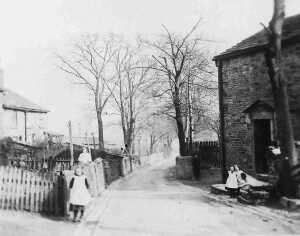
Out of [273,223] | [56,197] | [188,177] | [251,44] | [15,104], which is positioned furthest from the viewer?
[15,104]

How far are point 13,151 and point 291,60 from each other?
65.5 feet

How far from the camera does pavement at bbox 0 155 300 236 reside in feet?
27.5

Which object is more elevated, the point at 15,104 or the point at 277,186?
the point at 15,104

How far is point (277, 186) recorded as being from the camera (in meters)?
11.9

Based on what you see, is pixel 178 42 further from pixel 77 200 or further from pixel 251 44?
pixel 77 200

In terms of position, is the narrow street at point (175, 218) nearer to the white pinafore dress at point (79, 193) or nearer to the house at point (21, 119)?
the white pinafore dress at point (79, 193)

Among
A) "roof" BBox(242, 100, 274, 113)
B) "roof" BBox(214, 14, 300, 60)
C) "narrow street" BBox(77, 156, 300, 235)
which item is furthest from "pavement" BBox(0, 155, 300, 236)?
"roof" BBox(214, 14, 300, 60)

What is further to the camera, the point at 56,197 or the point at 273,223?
the point at 56,197

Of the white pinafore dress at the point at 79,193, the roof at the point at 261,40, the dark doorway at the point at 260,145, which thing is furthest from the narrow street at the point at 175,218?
the roof at the point at 261,40

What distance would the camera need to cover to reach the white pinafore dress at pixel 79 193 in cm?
938

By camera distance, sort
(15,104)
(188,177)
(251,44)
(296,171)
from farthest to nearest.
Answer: (15,104) → (188,177) → (251,44) → (296,171)

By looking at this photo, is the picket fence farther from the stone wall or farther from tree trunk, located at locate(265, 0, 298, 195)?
the stone wall

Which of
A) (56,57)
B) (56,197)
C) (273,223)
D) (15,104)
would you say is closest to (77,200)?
(56,197)

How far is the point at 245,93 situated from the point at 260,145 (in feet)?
7.77
